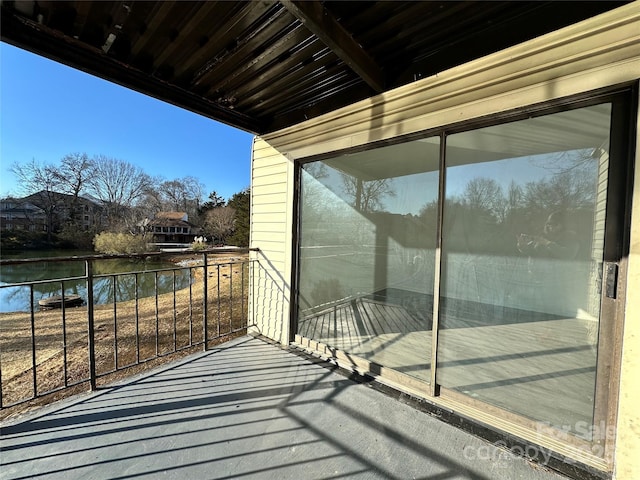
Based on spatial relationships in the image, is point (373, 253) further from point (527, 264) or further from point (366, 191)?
point (527, 264)

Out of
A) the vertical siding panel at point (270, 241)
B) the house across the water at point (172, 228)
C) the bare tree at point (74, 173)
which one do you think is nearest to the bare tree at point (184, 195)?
the house across the water at point (172, 228)

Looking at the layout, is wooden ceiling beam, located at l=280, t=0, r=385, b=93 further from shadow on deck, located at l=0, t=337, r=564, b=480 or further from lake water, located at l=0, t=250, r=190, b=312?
lake water, located at l=0, t=250, r=190, b=312

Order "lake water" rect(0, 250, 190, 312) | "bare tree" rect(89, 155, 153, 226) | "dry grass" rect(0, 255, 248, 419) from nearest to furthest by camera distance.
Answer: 1. "dry grass" rect(0, 255, 248, 419)
2. "lake water" rect(0, 250, 190, 312)
3. "bare tree" rect(89, 155, 153, 226)

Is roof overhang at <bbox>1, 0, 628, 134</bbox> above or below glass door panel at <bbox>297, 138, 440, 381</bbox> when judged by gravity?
above

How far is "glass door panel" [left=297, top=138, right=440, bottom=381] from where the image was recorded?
1.86 meters

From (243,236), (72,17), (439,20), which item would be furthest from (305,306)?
(243,236)

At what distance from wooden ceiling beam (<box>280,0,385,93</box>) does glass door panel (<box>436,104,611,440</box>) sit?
72 centimetres

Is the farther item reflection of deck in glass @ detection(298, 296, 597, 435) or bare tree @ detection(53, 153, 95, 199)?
bare tree @ detection(53, 153, 95, 199)

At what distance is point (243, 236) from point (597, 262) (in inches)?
689

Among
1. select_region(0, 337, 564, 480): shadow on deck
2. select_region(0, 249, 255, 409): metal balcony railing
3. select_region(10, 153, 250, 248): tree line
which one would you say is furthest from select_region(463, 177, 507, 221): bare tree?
select_region(10, 153, 250, 248): tree line

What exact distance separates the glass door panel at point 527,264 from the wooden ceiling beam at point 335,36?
0.72 metres

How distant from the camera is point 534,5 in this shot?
1276 mm

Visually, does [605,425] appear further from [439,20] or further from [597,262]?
[439,20]

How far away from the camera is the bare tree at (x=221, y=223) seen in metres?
22.5
